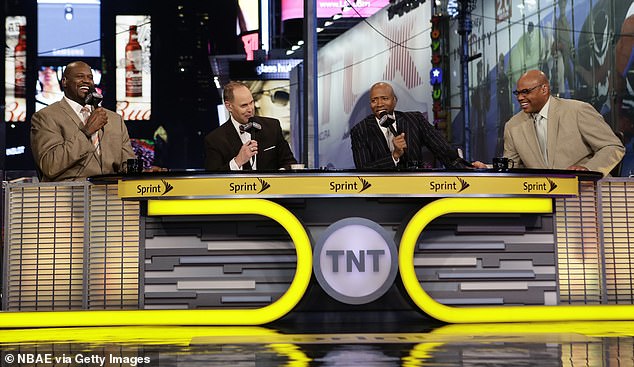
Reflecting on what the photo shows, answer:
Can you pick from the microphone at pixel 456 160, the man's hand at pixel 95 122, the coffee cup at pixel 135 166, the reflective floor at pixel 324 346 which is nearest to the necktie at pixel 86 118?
the man's hand at pixel 95 122

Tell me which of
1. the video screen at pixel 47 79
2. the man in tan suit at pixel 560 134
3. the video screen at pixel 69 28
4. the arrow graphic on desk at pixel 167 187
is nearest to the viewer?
the arrow graphic on desk at pixel 167 187

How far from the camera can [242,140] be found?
6.16 metres

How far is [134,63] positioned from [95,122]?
35.2m

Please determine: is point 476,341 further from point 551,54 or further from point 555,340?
point 551,54

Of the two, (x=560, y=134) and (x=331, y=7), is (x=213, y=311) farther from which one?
(x=331, y=7)

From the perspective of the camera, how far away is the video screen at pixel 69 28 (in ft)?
134

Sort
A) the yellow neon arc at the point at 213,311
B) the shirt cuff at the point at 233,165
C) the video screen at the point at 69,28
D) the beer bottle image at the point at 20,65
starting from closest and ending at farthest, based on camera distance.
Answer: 1. the yellow neon arc at the point at 213,311
2. the shirt cuff at the point at 233,165
3. the beer bottle image at the point at 20,65
4. the video screen at the point at 69,28

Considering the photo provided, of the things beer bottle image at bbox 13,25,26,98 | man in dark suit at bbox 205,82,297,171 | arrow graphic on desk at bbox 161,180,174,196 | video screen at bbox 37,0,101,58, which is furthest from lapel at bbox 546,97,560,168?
video screen at bbox 37,0,101,58

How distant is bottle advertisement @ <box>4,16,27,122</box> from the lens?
128ft

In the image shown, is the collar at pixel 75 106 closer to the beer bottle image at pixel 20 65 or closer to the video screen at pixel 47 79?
the beer bottle image at pixel 20 65

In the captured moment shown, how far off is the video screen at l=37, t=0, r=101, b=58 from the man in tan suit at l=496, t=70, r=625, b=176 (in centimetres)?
3611

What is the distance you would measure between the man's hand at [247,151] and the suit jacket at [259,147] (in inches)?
11.1

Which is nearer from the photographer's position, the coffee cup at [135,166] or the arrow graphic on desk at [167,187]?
the arrow graphic on desk at [167,187]

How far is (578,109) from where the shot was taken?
6016 millimetres
